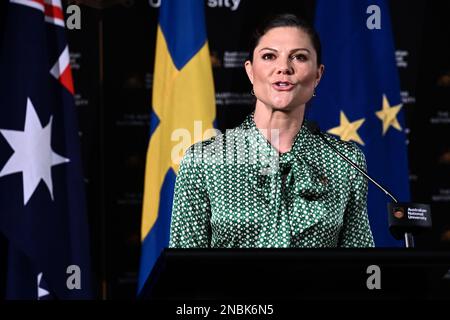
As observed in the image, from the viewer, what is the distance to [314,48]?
3363mm

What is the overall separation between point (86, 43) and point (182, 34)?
63 centimetres

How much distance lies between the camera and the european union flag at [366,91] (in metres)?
4.74

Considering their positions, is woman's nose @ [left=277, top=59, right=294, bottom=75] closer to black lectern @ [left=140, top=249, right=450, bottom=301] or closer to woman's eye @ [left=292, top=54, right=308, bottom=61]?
woman's eye @ [left=292, top=54, right=308, bottom=61]

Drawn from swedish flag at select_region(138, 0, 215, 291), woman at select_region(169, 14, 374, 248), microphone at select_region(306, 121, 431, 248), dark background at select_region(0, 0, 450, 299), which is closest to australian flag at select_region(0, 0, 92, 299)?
swedish flag at select_region(138, 0, 215, 291)

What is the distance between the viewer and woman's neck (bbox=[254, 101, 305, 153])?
3189 mm

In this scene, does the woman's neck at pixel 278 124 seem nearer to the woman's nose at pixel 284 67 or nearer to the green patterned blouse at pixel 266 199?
the green patterned blouse at pixel 266 199

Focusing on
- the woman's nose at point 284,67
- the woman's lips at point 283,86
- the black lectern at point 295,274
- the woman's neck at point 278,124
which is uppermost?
the woman's nose at point 284,67

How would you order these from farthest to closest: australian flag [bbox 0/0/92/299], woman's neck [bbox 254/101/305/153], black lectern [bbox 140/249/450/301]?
australian flag [bbox 0/0/92/299]
woman's neck [bbox 254/101/305/153]
black lectern [bbox 140/249/450/301]

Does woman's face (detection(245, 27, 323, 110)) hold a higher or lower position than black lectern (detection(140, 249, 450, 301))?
higher

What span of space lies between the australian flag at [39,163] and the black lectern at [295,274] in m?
2.42

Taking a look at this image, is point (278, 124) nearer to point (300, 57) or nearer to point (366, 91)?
point (300, 57)

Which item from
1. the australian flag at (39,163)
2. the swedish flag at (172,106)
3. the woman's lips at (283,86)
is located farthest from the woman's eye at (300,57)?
the australian flag at (39,163)

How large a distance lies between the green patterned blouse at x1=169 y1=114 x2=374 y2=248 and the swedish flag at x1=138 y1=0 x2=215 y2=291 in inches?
58.3

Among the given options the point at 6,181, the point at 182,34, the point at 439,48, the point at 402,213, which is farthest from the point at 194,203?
the point at 439,48
